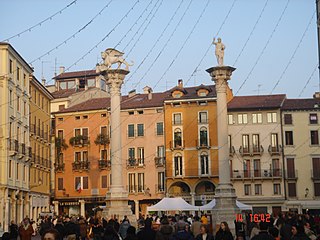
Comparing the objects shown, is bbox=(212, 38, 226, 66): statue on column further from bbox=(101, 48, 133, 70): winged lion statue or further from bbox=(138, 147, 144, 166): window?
bbox=(138, 147, 144, 166): window

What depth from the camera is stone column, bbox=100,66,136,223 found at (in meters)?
37.4

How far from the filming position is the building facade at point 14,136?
45719 mm

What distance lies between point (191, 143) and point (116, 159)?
29307 millimetres

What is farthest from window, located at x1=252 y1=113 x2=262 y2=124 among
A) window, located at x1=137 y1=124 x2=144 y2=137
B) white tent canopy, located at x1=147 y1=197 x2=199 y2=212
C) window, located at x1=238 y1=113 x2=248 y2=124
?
white tent canopy, located at x1=147 y1=197 x2=199 y2=212

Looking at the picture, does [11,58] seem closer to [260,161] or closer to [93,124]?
[93,124]

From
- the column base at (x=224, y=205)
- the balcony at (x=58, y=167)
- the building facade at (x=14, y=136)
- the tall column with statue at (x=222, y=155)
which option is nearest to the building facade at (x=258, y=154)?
the balcony at (x=58, y=167)

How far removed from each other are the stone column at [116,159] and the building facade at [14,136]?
9.18 metres

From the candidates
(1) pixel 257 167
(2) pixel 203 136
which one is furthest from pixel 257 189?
(2) pixel 203 136

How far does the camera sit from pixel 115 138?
38.6 m

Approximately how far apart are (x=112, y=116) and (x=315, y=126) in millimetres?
32462

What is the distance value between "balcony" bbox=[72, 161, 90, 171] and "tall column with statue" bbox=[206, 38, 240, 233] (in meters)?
35.4

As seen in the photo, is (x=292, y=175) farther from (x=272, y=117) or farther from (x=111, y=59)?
(x=111, y=59)

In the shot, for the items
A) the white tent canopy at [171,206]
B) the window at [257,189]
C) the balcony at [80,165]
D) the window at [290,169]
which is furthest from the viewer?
the balcony at [80,165]

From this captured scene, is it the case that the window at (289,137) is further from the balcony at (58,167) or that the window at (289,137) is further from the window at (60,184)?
the window at (60,184)
